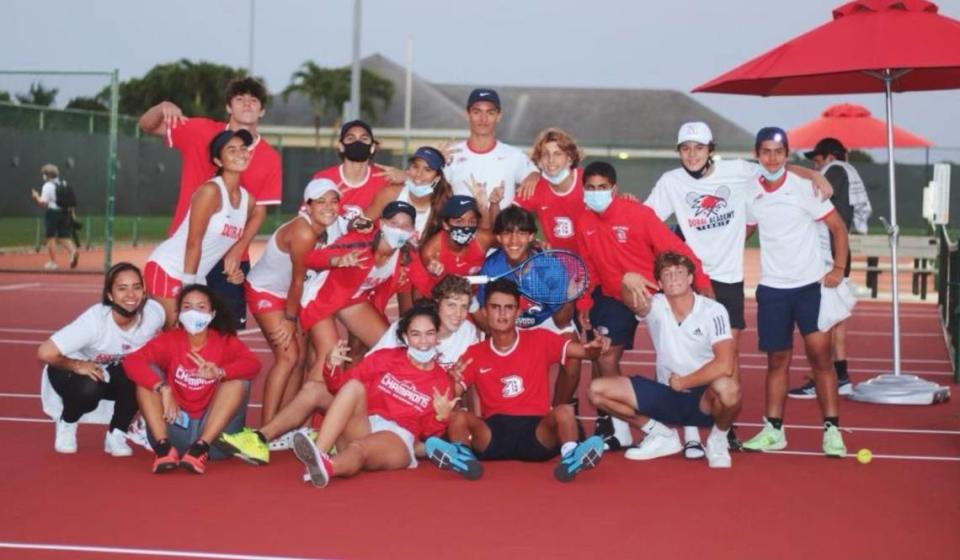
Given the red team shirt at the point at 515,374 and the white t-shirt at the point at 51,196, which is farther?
the white t-shirt at the point at 51,196

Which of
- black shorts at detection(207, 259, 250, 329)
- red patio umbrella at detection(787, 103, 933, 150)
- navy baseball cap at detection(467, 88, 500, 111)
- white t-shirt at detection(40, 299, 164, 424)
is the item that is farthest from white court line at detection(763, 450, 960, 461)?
red patio umbrella at detection(787, 103, 933, 150)

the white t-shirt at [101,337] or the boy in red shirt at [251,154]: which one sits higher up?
the boy in red shirt at [251,154]

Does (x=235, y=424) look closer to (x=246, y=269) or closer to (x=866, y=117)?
(x=246, y=269)

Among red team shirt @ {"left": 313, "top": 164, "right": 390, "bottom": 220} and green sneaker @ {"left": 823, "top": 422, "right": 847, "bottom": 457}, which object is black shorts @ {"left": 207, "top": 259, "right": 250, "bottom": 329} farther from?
green sneaker @ {"left": 823, "top": 422, "right": 847, "bottom": 457}

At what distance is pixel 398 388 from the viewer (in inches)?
328

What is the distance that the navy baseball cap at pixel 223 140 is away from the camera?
8.79 m

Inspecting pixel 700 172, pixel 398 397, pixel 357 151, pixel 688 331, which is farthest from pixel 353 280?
pixel 700 172

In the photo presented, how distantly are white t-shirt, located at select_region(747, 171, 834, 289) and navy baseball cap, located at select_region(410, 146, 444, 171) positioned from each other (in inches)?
77.0

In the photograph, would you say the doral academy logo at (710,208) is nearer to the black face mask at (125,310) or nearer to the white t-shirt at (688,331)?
the white t-shirt at (688,331)

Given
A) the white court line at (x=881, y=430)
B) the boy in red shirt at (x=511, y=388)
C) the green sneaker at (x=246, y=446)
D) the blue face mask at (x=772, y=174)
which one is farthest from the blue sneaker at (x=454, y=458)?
the white court line at (x=881, y=430)

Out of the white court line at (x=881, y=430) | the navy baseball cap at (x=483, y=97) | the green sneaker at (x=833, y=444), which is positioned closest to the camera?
the green sneaker at (x=833, y=444)

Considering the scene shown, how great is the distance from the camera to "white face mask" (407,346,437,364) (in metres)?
8.27

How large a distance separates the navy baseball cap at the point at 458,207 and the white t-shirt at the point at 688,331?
1.18 m

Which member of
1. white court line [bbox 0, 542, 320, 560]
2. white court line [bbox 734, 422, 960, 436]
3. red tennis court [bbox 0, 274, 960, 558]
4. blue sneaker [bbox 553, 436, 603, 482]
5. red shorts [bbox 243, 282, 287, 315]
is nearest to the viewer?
white court line [bbox 0, 542, 320, 560]
